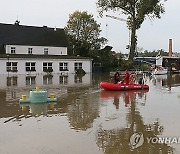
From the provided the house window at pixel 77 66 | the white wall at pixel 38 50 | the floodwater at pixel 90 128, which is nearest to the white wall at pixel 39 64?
the house window at pixel 77 66

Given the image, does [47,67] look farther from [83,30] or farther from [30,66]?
[83,30]

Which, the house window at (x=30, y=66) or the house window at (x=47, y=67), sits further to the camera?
the house window at (x=47, y=67)

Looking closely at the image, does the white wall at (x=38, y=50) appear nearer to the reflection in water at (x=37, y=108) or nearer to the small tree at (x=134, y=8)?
the small tree at (x=134, y=8)

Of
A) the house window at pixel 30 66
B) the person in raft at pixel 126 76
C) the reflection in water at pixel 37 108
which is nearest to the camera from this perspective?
the reflection in water at pixel 37 108

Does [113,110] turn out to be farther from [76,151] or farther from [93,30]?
[93,30]

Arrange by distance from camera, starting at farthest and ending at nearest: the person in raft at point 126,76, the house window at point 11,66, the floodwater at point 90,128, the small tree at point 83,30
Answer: the small tree at point 83,30
the house window at point 11,66
the person in raft at point 126,76
the floodwater at point 90,128

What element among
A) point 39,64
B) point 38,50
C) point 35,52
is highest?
point 38,50

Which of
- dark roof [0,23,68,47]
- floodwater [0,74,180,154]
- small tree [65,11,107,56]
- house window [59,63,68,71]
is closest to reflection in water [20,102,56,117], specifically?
floodwater [0,74,180,154]

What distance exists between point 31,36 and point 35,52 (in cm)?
349

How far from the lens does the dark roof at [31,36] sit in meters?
50.5

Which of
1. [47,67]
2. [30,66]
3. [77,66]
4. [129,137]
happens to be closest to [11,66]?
[30,66]

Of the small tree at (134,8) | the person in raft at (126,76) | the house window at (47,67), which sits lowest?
the person in raft at (126,76)

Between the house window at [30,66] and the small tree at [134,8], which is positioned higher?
the small tree at [134,8]

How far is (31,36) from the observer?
53.3 m
